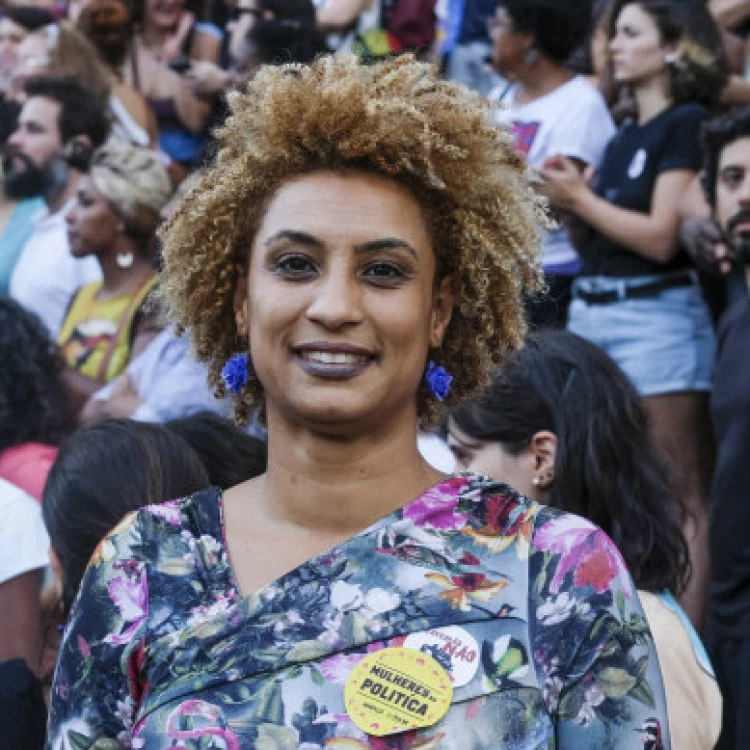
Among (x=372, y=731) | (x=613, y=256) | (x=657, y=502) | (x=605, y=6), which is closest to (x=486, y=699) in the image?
(x=372, y=731)

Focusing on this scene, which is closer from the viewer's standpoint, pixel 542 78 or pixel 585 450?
pixel 585 450

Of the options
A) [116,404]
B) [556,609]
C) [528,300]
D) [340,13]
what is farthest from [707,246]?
[556,609]

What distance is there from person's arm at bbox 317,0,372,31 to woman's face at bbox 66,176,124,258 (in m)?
1.14

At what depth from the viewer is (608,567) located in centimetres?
233

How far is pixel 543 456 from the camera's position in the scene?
149 inches

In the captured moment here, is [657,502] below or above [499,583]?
below

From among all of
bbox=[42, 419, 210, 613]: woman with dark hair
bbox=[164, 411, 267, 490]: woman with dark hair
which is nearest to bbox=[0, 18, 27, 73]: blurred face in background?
bbox=[164, 411, 267, 490]: woman with dark hair

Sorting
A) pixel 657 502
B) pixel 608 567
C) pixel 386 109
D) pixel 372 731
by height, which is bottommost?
pixel 657 502

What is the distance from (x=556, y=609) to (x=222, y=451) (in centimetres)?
185

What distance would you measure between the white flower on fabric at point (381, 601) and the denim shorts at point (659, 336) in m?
2.95

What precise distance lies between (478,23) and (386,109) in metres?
4.05

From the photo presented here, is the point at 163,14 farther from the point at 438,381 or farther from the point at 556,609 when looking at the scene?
the point at 556,609

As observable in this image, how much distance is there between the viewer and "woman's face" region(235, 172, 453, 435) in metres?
2.48

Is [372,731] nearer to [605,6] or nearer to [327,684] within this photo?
[327,684]
